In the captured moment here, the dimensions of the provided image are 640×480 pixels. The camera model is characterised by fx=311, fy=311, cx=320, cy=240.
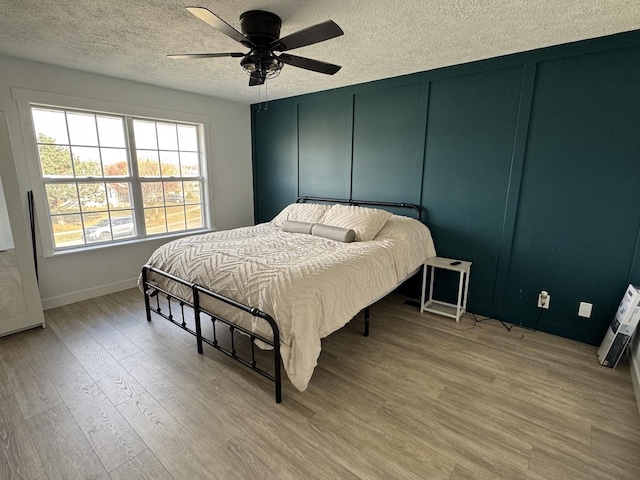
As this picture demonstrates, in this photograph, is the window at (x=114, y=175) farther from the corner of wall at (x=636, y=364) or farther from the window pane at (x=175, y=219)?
the corner of wall at (x=636, y=364)

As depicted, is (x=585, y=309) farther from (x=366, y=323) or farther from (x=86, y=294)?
(x=86, y=294)

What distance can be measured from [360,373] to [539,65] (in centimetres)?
286

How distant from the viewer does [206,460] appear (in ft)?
5.05

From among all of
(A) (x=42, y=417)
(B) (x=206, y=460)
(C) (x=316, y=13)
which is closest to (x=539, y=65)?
(C) (x=316, y=13)

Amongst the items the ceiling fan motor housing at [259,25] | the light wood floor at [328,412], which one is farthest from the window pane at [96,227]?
the ceiling fan motor housing at [259,25]

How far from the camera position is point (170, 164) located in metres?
4.09

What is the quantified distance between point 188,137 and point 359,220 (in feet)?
8.96

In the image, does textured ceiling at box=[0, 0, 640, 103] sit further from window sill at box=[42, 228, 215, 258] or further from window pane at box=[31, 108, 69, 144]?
window sill at box=[42, 228, 215, 258]

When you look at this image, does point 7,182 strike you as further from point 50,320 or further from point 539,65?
point 539,65

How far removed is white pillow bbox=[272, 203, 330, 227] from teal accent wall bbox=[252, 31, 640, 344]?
1.93ft

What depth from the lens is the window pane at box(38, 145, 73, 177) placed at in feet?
10.3

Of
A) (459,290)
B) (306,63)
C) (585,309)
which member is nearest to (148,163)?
(306,63)

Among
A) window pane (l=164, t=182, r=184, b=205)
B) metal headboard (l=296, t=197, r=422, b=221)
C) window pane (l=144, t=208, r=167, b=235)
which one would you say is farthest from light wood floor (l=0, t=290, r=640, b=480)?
window pane (l=164, t=182, r=184, b=205)

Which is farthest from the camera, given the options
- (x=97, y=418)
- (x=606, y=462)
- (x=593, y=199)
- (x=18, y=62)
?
(x=18, y=62)
